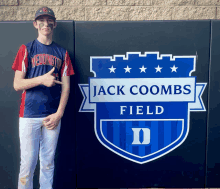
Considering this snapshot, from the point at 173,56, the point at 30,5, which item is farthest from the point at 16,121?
the point at 173,56

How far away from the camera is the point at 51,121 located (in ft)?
6.66

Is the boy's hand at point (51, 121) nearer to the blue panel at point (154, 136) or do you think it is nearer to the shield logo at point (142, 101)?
the shield logo at point (142, 101)

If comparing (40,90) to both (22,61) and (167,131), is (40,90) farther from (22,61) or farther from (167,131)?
(167,131)

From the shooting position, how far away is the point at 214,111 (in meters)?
2.39

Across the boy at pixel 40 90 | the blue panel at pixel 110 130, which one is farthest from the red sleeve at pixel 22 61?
the blue panel at pixel 110 130

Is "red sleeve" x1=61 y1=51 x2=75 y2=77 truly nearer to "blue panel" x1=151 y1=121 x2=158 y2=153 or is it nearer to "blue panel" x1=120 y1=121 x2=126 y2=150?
"blue panel" x1=120 y1=121 x2=126 y2=150

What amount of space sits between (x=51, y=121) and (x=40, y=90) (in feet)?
1.04

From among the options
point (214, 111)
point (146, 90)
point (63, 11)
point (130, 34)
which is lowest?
point (214, 111)

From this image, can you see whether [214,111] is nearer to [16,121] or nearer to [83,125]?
[83,125]

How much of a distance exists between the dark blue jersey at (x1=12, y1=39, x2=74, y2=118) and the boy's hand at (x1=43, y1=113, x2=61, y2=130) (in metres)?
0.04

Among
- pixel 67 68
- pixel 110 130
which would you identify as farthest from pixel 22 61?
pixel 110 130

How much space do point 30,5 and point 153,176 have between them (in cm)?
278

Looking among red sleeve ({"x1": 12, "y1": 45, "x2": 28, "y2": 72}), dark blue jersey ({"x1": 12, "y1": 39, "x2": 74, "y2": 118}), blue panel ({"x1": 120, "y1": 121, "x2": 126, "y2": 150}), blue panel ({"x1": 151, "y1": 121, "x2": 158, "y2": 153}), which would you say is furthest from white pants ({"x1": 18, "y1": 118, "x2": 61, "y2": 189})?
blue panel ({"x1": 151, "y1": 121, "x2": 158, "y2": 153})

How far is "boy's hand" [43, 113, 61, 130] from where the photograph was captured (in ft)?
6.66
